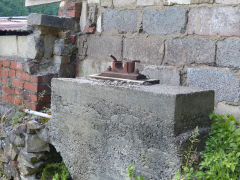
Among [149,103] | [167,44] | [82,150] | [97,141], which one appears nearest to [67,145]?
[82,150]

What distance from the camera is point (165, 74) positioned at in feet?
9.21

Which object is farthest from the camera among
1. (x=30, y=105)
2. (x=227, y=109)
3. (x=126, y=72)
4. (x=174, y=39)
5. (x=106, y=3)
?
(x=30, y=105)

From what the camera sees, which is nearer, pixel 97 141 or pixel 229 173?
pixel 229 173

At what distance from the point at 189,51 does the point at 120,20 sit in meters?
0.83

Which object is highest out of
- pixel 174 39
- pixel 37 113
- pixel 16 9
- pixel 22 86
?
pixel 16 9

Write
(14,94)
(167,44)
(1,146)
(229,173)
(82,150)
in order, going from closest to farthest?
(229,173) → (82,150) → (167,44) → (1,146) → (14,94)

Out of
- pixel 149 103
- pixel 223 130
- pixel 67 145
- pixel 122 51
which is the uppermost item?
pixel 122 51

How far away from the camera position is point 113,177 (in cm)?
238

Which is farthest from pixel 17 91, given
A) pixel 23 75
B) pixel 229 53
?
pixel 229 53

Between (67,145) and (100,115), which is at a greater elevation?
(100,115)

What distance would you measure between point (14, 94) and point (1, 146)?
0.59 m

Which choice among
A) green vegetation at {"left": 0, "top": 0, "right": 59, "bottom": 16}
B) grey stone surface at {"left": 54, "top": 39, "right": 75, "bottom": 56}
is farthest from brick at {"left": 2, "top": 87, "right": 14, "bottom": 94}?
green vegetation at {"left": 0, "top": 0, "right": 59, "bottom": 16}

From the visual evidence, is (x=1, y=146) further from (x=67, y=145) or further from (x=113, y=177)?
(x=113, y=177)

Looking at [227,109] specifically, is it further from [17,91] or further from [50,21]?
[17,91]
